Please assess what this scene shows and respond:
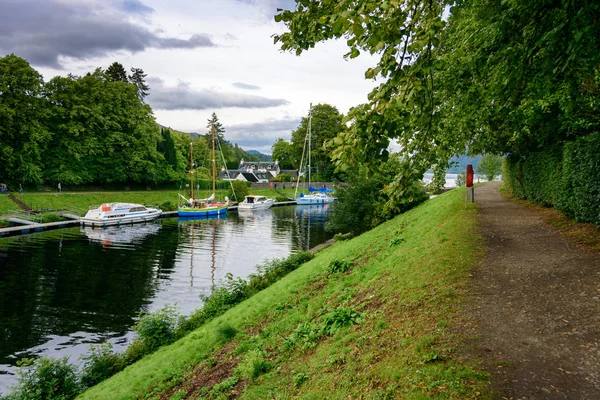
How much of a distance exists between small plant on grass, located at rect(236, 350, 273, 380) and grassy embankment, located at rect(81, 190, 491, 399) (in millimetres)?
22

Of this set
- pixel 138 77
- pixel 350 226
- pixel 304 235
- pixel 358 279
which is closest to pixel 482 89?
pixel 358 279

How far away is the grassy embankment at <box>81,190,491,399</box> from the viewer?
5578 mm

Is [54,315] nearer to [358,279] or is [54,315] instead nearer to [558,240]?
[358,279]

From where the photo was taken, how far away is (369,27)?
143 inches

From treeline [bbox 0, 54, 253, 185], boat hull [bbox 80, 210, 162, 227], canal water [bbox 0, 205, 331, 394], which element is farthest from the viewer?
treeline [bbox 0, 54, 253, 185]

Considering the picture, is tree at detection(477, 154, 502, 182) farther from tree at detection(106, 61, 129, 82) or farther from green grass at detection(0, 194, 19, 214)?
green grass at detection(0, 194, 19, 214)

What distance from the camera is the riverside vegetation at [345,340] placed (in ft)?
18.4

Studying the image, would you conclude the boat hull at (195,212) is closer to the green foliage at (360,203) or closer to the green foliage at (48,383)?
the green foliage at (360,203)

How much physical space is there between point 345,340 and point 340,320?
3.20 ft

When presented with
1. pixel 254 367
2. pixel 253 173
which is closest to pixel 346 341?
pixel 254 367

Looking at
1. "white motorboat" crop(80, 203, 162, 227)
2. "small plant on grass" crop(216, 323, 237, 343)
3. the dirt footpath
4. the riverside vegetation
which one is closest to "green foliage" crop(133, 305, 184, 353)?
the riverside vegetation

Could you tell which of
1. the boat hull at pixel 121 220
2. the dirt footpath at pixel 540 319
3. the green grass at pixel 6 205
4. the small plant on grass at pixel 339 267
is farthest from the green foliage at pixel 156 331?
the green grass at pixel 6 205

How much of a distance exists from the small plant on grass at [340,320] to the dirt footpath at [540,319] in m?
2.25

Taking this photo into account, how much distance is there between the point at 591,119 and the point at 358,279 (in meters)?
8.71
